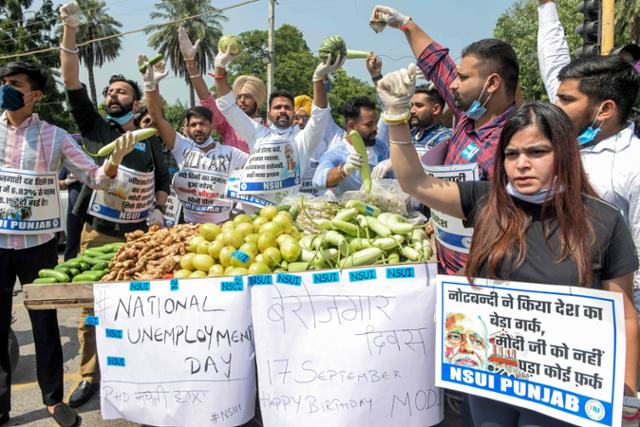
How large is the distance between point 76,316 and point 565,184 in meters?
5.87

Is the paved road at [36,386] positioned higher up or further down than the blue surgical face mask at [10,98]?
further down

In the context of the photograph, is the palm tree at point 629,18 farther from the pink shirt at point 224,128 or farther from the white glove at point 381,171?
the white glove at point 381,171

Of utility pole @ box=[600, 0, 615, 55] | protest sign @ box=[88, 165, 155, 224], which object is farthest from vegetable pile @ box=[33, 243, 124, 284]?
utility pole @ box=[600, 0, 615, 55]

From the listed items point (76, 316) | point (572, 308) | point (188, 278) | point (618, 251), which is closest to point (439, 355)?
point (572, 308)

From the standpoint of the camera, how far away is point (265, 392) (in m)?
2.61

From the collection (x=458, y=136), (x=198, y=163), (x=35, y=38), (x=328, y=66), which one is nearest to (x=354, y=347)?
(x=458, y=136)

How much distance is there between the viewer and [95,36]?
4828 centimetres

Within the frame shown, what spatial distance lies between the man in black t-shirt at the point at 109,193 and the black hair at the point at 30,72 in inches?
10.3

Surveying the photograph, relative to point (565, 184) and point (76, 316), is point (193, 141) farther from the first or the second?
point (565, 184)

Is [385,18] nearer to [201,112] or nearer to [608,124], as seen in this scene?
[608,124]

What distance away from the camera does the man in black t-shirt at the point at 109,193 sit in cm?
393

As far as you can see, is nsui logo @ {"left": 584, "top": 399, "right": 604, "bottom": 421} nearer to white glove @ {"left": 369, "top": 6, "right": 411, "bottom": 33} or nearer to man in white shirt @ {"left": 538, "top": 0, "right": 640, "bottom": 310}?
man in white shirt @ {"left": 538, "top": 0, "right": 640, "bottom": 310}

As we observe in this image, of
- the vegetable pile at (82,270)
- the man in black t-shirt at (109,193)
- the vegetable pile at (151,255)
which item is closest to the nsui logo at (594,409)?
the vegetable pile at (151,255)

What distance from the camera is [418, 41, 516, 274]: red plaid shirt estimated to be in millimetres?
2730
